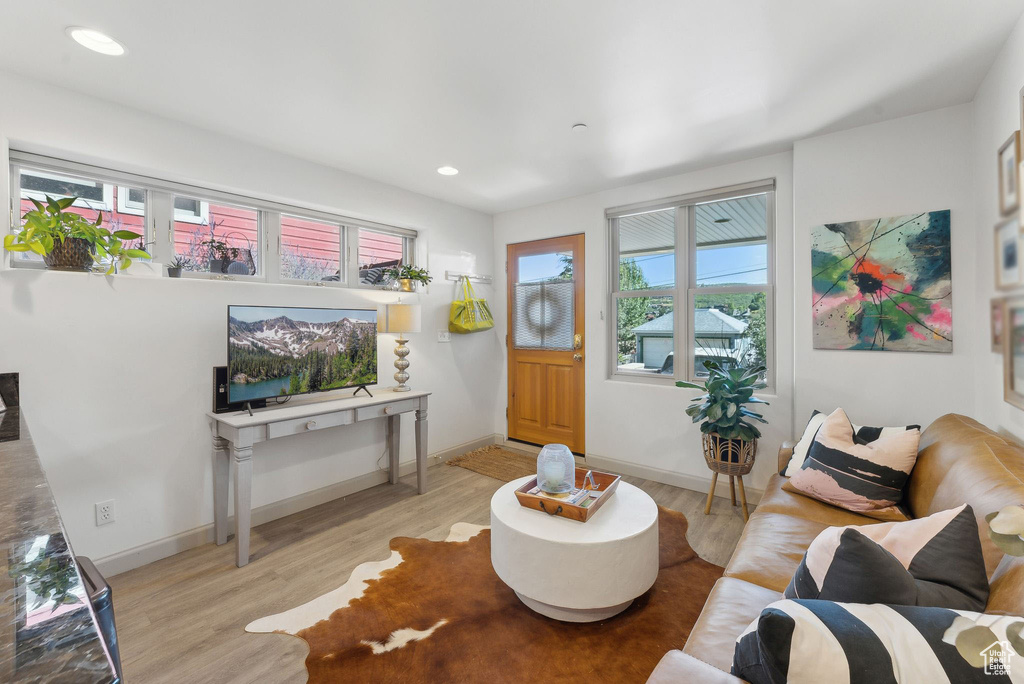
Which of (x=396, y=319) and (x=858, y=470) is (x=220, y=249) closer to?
(x=396, y=319)

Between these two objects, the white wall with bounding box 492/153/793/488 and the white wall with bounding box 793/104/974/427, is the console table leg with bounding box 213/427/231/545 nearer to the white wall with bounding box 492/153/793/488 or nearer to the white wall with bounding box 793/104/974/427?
the white wall with bounding box 492/153/793/488

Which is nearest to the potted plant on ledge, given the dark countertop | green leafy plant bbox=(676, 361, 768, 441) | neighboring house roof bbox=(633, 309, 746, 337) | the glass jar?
green leafy plant bbox=(676, 361, 768, 441)

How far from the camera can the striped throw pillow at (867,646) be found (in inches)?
24.8

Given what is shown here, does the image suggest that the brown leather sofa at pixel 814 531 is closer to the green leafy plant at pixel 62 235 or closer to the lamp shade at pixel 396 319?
the lamp shade at pixel 396 319

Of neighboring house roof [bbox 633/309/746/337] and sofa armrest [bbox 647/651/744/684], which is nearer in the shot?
sofa armrest [bbox 647/651/744/684]

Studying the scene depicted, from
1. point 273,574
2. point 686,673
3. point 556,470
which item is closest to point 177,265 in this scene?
point 273,574

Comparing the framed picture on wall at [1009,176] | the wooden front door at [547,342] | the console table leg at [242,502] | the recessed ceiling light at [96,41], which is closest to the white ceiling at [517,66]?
the recessed ceiling light at [96,41]

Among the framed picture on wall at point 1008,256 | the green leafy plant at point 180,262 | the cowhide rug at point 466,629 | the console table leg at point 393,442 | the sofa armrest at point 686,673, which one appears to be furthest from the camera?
the console table leg at point 393,442

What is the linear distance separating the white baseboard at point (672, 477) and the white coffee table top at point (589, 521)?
4.63 ft

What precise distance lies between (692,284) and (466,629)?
2.78 meters

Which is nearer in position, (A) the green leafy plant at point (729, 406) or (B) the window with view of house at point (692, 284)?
(A) the green leafy plant at point (729, 406)

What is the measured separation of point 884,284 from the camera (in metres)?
2.44

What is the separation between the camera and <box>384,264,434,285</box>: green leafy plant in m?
3.57

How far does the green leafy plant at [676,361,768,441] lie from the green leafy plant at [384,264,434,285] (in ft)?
7.55
